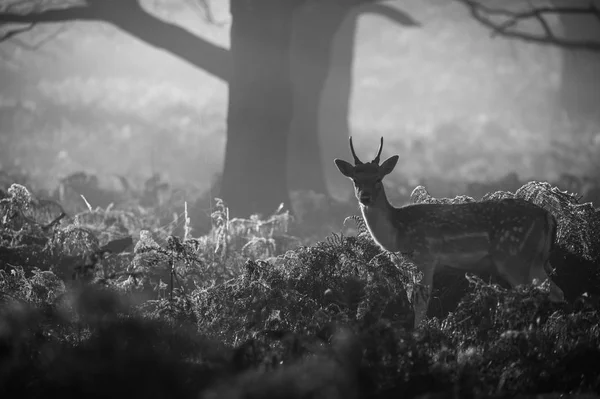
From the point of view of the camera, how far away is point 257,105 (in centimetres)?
1091

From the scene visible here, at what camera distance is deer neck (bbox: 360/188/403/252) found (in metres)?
6.33

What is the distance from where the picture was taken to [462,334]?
5.50 m

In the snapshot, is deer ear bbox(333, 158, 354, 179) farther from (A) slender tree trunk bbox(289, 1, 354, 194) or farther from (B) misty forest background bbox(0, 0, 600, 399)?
(A) slender tree trunk bbox(289, 1, 354, 194)

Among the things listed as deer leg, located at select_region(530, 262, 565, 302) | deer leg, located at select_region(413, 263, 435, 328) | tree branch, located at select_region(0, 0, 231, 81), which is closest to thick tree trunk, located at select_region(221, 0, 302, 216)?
tree branch, located at select_region(0, 0, 231, 81)

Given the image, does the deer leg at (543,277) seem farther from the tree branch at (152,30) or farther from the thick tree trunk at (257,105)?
the tree branch at (152,30)

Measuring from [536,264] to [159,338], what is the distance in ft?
12.4

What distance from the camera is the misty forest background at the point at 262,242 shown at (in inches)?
175

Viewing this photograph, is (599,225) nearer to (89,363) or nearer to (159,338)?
(159,338)

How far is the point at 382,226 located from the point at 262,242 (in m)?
2.23

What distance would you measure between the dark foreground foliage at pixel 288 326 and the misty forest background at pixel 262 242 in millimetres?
23

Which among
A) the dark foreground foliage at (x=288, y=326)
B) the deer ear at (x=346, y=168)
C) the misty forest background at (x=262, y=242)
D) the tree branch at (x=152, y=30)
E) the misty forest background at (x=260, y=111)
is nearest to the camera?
the dark foreground foliage at (x=288, y=326)

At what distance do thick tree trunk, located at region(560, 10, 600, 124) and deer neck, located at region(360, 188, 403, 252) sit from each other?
24169 mm

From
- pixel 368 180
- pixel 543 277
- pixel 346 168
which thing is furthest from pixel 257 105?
pixel 543 277

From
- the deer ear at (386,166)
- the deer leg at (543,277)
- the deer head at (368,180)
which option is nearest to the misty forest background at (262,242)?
the deer leg at (543,277)
